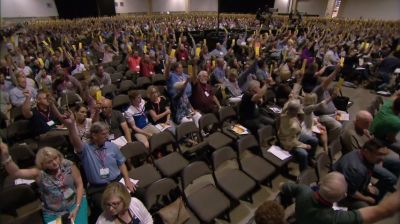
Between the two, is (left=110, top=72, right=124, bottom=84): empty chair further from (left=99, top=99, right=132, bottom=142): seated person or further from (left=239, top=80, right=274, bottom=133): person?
(left=239, top=80, right=274, bottom=133): person

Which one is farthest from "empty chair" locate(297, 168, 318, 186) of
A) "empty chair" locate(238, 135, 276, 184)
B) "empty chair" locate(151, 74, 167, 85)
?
"empty chair" locate(151, 74, 167, 85)

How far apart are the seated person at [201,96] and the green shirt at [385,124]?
2.75 meters

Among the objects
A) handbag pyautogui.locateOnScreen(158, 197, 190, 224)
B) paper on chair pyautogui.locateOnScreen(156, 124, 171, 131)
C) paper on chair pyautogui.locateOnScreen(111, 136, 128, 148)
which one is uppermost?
paper on chair pyautogui.locateOnScreen(111, 136, 128, 148)

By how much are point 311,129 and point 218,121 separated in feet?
5.50

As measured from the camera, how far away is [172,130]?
4.24 metres

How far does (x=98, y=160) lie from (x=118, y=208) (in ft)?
2.75

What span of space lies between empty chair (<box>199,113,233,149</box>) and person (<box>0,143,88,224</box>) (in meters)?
2.14

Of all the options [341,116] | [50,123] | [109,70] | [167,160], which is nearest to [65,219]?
[167,160]

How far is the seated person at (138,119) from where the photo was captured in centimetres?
414

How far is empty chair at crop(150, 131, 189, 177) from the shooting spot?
341 cm

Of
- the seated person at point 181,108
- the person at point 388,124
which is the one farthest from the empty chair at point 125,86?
the person at point 388,124

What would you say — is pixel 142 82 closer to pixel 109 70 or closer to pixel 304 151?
pixel 109 70

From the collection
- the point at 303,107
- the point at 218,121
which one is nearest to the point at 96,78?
the point at 218,121

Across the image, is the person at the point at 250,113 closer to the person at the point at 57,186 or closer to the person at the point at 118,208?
the person at the point at 118,208
